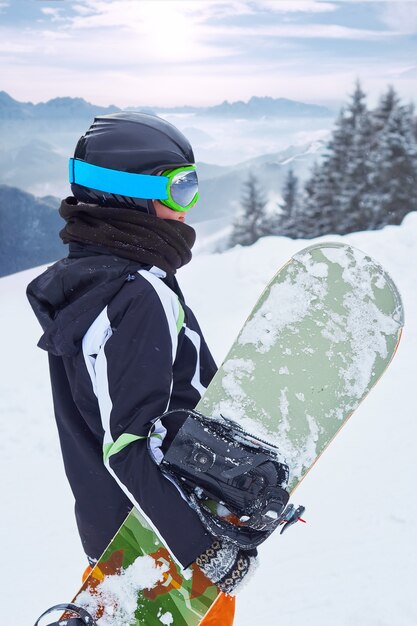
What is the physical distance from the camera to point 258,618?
2748 millimetres

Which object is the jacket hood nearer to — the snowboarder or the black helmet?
the snowboarder

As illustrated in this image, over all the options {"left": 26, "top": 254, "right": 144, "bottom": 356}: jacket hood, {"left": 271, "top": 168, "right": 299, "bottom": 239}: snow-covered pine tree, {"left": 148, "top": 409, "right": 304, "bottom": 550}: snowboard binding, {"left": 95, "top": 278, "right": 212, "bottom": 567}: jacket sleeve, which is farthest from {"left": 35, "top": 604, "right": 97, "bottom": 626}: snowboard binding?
{"left": 271, "top": 168, "right": 299, "bottom": 239}: snow-covered pine tree

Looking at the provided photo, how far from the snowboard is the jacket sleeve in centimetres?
25

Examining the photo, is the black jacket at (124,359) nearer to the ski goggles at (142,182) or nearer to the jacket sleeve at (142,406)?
the jacket sleeve at (142,406)

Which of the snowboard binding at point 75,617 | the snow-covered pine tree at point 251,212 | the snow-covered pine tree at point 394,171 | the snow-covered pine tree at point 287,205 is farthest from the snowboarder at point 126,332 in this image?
the snow-covered pine tree at point 251,212

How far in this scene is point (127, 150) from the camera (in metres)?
1.56

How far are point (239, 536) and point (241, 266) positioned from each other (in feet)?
22.4

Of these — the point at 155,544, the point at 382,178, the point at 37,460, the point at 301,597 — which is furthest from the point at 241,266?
the point at 382,178

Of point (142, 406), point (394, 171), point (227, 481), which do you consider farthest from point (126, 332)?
point (394, 171)

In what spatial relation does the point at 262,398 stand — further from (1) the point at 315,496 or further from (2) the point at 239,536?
(1) the point at 315,496

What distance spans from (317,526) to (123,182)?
8.38ft

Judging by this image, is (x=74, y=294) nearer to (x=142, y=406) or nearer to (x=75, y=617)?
(x=142, y=406)

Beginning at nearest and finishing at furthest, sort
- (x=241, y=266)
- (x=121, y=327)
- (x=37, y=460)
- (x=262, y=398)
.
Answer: (x=121, y=327)
(x=262, y=398)
(x=37, y=460)
(x=241, y=266)

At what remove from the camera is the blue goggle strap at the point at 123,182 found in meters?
1.54
